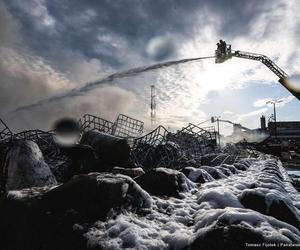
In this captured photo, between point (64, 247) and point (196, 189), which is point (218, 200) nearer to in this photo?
point (196, 189)

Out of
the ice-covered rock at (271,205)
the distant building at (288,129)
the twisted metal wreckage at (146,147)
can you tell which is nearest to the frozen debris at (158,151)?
the twisted metal wreckage at (146,147)

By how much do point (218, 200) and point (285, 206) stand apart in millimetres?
1046

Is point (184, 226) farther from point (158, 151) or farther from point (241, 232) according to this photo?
point (158, 151)

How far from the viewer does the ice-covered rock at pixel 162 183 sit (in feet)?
16.3

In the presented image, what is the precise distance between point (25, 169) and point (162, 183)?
393 centimetres

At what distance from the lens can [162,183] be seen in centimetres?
508

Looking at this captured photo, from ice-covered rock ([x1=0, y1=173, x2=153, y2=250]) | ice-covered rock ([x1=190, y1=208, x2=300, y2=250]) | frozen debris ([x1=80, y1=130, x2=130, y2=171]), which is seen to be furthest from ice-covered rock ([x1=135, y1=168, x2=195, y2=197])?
frozen debris ([x1=80, y1=130, x2=130, y2=171])

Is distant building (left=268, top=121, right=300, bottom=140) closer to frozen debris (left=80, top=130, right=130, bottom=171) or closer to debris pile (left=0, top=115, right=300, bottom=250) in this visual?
frozen debris (left=80, top=130, right=130, bottom=171)

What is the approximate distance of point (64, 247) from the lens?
296cm

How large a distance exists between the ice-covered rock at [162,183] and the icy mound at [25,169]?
3.06 metres

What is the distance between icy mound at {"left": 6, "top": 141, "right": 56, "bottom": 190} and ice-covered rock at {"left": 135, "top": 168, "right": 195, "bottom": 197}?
3.06 metres

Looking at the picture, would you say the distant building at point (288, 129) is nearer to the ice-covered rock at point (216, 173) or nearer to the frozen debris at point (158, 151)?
the frozen debris at point (158, 151)

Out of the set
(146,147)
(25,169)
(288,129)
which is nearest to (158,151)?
(146,147)

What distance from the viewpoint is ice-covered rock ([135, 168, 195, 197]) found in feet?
16.3
